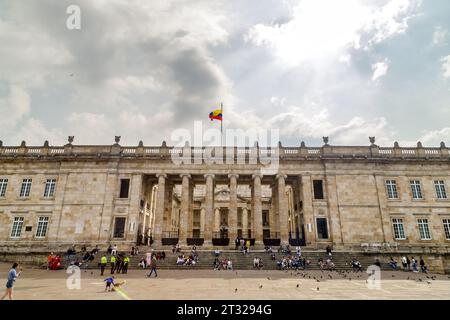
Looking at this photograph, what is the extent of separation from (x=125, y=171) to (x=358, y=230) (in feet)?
89.9

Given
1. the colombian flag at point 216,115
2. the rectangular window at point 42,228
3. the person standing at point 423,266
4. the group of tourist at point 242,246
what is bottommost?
the person standing at point 423,266

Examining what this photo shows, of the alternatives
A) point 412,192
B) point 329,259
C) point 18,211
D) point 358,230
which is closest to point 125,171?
point 18,211

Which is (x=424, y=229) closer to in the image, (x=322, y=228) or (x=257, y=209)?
(x=322, y=228)

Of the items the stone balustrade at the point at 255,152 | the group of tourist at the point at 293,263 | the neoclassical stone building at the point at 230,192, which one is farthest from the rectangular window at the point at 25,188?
the group of tourist at the point at 293,263

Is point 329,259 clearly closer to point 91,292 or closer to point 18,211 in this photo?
point 91,292

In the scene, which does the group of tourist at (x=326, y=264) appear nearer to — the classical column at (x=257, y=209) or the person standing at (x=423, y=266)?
the classical column at (x=257, y=209)

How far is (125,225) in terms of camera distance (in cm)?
3219

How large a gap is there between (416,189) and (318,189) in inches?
439

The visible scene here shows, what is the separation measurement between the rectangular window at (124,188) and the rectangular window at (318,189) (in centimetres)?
2202

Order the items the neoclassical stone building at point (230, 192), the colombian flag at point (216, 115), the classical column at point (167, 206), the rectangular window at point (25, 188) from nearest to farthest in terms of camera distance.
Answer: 1. the neoclassical stone building at point (230, 192)
2. the rectangular window at point (25, 188)
3. the colombian flag at point (216, 115)
4. the classical column at point (167, 206)

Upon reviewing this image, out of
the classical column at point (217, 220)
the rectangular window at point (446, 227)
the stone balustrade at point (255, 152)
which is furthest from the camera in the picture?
the classical column at point (217, 220)

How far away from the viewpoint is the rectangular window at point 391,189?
3272 cm

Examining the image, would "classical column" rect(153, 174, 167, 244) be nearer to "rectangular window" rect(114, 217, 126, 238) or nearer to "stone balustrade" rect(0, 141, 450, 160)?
"stone balustrade" rect(0, 141, 450, 160)

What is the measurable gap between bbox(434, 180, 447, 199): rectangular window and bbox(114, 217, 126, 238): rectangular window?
36.0 m
